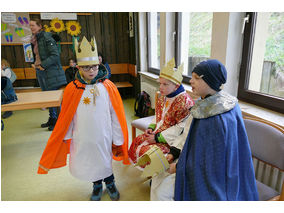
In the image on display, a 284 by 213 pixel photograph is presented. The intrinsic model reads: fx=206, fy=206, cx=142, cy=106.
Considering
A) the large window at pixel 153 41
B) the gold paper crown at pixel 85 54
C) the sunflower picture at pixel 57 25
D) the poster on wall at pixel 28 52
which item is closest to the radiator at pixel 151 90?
the large window at pixel 153 41

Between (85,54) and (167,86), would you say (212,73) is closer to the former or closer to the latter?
(167,86)

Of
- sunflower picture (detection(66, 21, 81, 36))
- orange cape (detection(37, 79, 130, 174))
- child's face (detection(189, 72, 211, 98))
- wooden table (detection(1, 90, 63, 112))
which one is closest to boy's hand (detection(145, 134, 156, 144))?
orange cape (detection(37, 79, 130, 174))

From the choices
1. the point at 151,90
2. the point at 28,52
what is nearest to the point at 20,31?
the point at 28,52

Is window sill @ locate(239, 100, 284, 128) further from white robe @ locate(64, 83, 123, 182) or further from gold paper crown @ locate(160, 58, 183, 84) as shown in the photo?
white robe @ locate(64, 83, 123, 182)

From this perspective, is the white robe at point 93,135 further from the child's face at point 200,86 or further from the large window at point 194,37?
the large window at point 194,37

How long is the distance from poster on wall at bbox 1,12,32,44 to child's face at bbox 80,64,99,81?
4.11m

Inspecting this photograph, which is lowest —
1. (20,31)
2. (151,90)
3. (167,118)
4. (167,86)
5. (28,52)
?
(151,90)

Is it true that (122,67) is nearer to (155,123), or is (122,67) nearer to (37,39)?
(37,39)

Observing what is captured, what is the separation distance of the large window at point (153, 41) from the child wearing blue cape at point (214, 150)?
291cm

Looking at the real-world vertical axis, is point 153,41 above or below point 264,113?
above

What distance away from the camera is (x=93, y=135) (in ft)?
5.08

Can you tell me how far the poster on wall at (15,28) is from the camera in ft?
15.1

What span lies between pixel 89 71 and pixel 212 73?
88cm

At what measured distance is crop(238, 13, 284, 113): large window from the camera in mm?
1634
